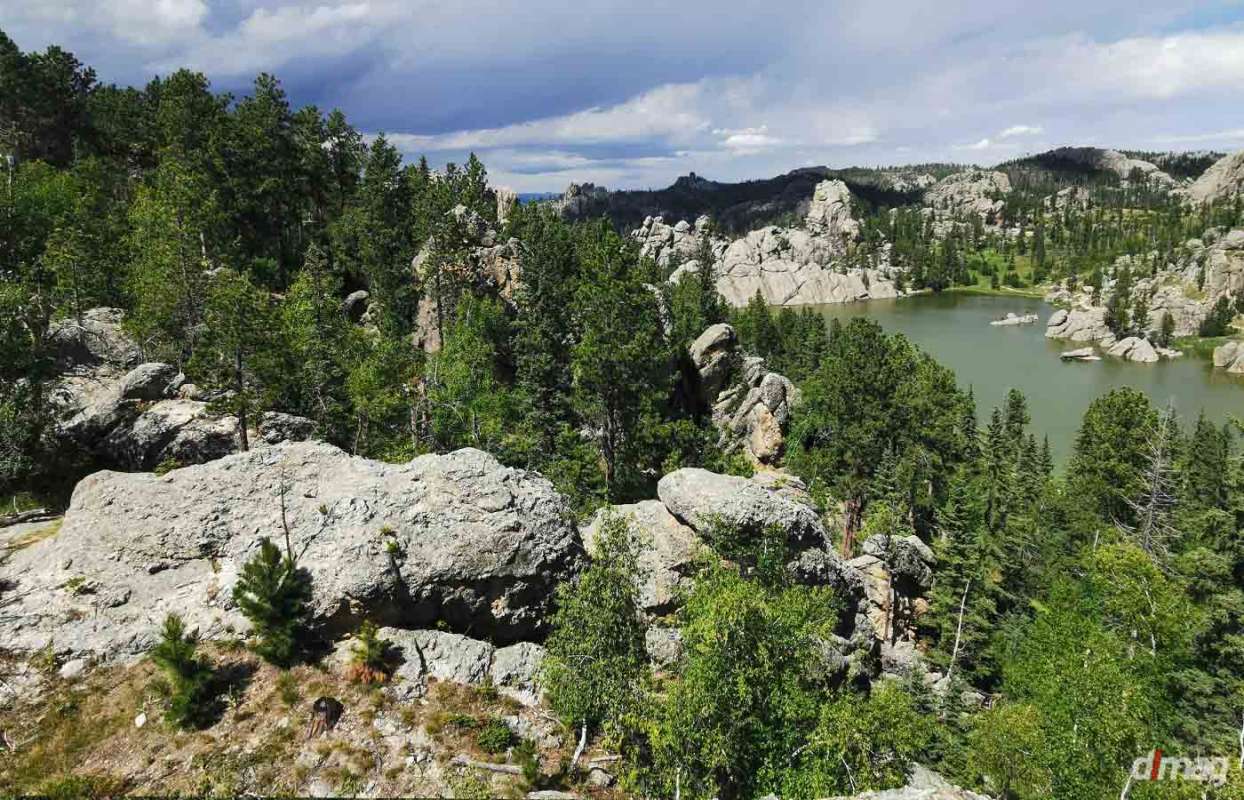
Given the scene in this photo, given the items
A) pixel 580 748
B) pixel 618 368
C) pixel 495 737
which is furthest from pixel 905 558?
pixel 495 737

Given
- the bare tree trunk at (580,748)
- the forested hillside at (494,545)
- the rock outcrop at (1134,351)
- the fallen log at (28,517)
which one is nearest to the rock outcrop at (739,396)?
the forested hillside at (494,545)

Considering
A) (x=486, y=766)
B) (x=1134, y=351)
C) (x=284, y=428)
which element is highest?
(x=284, y=428)

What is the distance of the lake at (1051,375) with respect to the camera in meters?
98.4

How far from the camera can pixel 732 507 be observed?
80.6 ft

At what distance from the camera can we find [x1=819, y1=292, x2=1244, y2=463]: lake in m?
98.4

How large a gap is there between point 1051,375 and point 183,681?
466 feet

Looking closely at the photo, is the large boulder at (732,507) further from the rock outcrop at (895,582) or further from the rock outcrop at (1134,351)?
the rock outcrop at (1134,351)

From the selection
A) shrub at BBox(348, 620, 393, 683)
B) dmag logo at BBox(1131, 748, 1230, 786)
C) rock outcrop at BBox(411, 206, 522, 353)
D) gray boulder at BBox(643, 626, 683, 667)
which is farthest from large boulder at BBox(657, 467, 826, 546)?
rock outcrop at BBox(411, 206, 522, 353)

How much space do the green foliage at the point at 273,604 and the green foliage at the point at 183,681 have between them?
5.15 feet

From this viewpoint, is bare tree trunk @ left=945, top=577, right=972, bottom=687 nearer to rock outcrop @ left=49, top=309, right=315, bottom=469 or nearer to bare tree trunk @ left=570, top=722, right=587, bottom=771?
bare tree trunk @ left=570, top=722, right=587, bottom=771

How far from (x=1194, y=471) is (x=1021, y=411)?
60.1 feet

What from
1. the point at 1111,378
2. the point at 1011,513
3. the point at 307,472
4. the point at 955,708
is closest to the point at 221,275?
the point at 307,472

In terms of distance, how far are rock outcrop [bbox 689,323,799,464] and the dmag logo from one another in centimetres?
3669

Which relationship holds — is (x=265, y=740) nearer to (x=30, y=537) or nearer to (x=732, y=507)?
(x=30, y=537)
